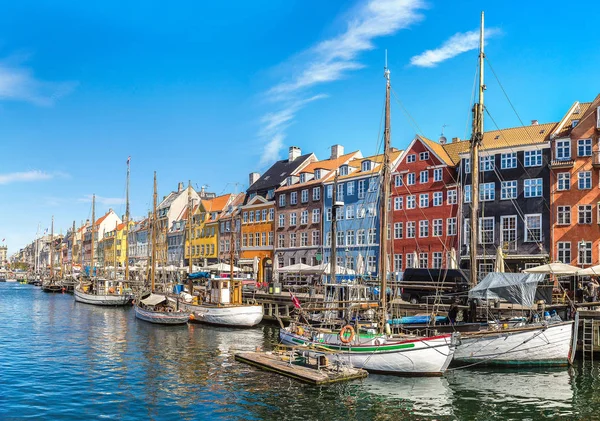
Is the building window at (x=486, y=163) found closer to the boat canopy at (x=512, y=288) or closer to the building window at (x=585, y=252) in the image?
the building window at (x=585, y=252)

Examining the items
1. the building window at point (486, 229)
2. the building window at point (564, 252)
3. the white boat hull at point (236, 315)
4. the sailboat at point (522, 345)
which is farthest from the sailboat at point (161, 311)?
the building window at point (564, 252)

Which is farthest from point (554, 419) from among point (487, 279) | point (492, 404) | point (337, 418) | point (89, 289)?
point (89, 289)

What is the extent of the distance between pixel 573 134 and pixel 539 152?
3106mm

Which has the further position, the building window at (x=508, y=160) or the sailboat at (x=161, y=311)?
the building window at (x=508, y=160)

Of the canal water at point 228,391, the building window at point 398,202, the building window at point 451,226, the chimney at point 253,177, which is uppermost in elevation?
the chimney at point 253,177

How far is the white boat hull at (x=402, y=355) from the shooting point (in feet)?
87.6

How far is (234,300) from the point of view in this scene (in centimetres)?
5200

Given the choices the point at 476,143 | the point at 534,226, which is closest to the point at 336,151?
the point at 534,226

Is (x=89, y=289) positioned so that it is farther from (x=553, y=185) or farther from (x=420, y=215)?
(x=553, y=185)

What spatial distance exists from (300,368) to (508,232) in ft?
102

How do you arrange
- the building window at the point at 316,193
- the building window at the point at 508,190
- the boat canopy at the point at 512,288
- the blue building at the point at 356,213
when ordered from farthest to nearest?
the building window at the point at 316,193 → the blue building at the point at 356,213 → the building window at the point at 508,190 → the boat canopy at the point at 512,288

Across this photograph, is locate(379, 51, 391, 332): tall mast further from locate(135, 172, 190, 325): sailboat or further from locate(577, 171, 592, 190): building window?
locate(577, 171, 592, 190): building window

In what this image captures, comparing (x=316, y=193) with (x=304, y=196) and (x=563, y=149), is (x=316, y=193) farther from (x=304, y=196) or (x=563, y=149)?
(x=563, y=149)

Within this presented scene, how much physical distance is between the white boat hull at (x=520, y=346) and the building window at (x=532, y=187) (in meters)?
23.6
